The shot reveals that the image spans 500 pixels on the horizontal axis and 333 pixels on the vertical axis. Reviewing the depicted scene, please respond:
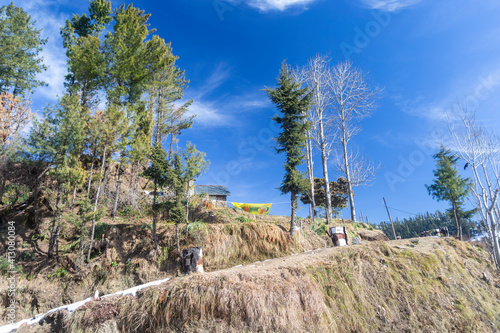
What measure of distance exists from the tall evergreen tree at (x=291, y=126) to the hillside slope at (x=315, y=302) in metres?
5.80

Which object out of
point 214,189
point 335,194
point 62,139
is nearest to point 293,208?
point 62,139

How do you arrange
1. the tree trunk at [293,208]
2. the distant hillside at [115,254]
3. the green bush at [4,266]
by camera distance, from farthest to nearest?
the tree trunk at [293,208] → the green bush at [4,266] → the distant hillside at [115,254]

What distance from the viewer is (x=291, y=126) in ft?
50.8

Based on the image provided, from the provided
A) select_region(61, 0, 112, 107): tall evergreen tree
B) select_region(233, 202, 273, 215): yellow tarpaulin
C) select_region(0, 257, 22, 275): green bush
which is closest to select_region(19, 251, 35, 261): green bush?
select_region(0, 257, 22, 275): green bush

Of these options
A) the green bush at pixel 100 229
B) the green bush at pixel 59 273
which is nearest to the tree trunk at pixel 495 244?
the green bush at pixel 100 229

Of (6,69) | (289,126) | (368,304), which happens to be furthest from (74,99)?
(368,304)

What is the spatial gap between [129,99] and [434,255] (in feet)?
67.9

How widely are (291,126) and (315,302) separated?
1132 cm

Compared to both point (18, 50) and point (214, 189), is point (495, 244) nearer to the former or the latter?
point (214, 189)

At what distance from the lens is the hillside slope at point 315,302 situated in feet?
18.6

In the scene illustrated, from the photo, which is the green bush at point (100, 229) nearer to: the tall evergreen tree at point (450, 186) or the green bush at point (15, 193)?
the green bush at point (15, 193)

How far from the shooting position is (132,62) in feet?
52.5

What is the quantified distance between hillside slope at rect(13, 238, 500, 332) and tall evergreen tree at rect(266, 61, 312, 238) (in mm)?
5805

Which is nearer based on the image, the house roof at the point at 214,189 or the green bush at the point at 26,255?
the green bush at the point at 26,255
